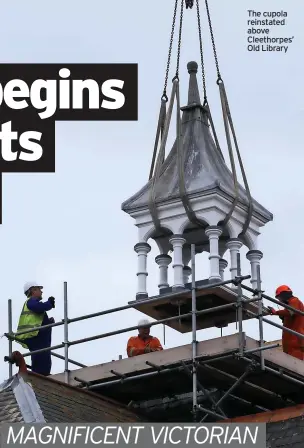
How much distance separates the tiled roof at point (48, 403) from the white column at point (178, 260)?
304cm

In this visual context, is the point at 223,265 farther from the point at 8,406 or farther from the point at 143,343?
the point at 8,406

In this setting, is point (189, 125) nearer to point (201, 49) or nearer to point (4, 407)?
point (201, 49)

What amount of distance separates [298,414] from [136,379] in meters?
3.55

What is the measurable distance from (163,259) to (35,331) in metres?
3.18

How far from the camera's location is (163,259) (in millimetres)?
34188

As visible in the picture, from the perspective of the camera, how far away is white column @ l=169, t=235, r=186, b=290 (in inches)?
1283

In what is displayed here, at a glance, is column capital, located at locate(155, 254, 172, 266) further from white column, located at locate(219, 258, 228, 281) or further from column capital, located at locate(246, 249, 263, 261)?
column capital, located at locate(246, 249, 263, 261)

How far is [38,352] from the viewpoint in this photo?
32.3 metres

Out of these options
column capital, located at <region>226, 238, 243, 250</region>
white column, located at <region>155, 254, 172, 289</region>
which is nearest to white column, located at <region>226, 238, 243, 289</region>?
column capital, located at <region>226, 238, 243, 250</region>

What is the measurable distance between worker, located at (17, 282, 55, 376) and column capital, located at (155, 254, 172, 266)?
8.63 feet

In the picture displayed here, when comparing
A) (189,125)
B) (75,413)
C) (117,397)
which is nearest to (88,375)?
(117,397)

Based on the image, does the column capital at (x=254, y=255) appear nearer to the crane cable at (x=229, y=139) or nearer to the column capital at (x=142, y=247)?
the crane cable at (x=229, y=139)

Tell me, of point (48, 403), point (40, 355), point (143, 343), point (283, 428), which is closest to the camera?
point (283, 428)

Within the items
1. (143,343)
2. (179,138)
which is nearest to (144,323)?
(143,343)
